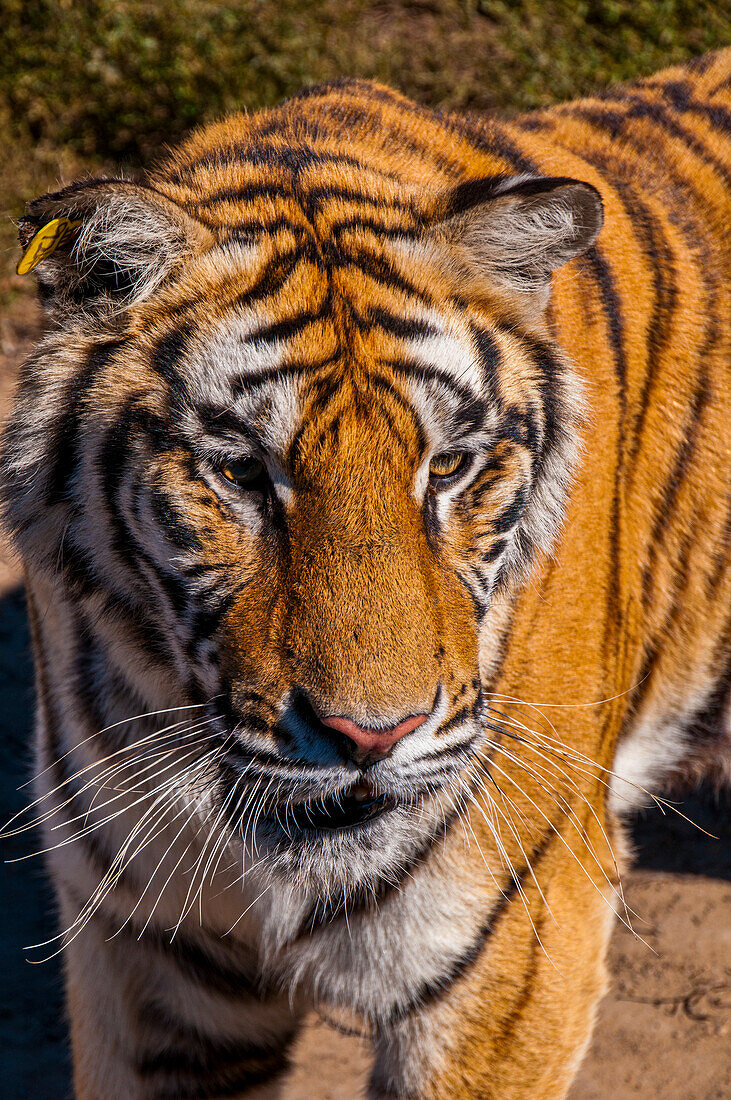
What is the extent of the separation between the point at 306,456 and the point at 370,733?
32 cm

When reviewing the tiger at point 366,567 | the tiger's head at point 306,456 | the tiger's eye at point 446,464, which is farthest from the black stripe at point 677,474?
the tiger's eye at point 446,464

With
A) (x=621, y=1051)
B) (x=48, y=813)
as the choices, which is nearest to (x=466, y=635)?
(x=48, y=813)

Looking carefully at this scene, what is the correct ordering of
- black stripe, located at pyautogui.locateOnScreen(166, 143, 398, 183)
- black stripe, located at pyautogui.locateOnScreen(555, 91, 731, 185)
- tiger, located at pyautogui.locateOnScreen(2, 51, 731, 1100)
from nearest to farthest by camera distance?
tiger, located at pyautogui.locateOnScreen(2, 51, 731, 1100)
black stripe, located at pyautogui.locateOnScreen(166, 143, 398, 183)
black stripe, located at pyautogui.locateOnScreen(555, 91, 731, 185)

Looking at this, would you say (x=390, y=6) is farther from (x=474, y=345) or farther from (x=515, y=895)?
(x=515, y=895)

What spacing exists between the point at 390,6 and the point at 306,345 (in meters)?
4.13

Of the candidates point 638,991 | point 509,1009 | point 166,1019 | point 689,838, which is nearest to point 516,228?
point 509,1009

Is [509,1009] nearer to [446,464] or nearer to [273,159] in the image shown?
[446,464]

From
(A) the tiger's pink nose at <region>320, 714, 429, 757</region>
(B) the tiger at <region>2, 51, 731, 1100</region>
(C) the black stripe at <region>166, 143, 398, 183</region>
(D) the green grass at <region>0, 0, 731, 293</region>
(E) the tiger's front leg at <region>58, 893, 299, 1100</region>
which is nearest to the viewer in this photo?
(A) the tiger's pink nose at <region>320, 714, 429, 757</region>

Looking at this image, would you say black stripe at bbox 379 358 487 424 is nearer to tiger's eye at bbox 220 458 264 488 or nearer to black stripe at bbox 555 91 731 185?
tiger's eye at bbox 220 458 264 488

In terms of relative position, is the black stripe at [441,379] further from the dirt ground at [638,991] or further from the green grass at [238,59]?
the green grass at [238,59]

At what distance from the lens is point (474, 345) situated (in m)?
1.45

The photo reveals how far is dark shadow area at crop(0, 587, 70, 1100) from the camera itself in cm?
238

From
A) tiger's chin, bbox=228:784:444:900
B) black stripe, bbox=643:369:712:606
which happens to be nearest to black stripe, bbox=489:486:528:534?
tiger's chin, bbox=228:784:444:900

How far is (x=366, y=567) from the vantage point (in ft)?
4.14
